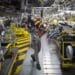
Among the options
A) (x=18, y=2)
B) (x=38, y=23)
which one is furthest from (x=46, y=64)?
(x=38, y=23)

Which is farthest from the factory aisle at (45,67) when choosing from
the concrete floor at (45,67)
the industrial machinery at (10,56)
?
the industrial machinery at (10,56)

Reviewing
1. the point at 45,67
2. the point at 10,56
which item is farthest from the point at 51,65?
the point at 10,56

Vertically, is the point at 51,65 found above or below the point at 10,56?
below

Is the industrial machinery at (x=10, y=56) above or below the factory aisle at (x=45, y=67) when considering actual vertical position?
above

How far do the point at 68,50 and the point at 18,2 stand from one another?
2849mm

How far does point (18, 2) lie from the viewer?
9609mm

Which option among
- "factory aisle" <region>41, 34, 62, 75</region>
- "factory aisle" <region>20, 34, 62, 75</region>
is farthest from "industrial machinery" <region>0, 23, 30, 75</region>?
"factory aisle" <region>41, 34, 62, 75</region>

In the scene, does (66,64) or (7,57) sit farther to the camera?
(66,64)

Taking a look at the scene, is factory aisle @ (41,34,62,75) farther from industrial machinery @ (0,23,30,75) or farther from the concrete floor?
industrial machinery @ (0,23,30,75)

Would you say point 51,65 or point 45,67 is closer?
point 45,67

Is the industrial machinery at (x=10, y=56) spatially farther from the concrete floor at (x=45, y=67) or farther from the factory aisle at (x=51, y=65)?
the factory aisle at (x=51, y=65)

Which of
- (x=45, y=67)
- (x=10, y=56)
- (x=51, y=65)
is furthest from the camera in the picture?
(x=51, y=65)

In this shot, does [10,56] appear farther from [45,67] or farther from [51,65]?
[51,65]

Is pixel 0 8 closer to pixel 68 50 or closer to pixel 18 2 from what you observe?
pixel 18 2
